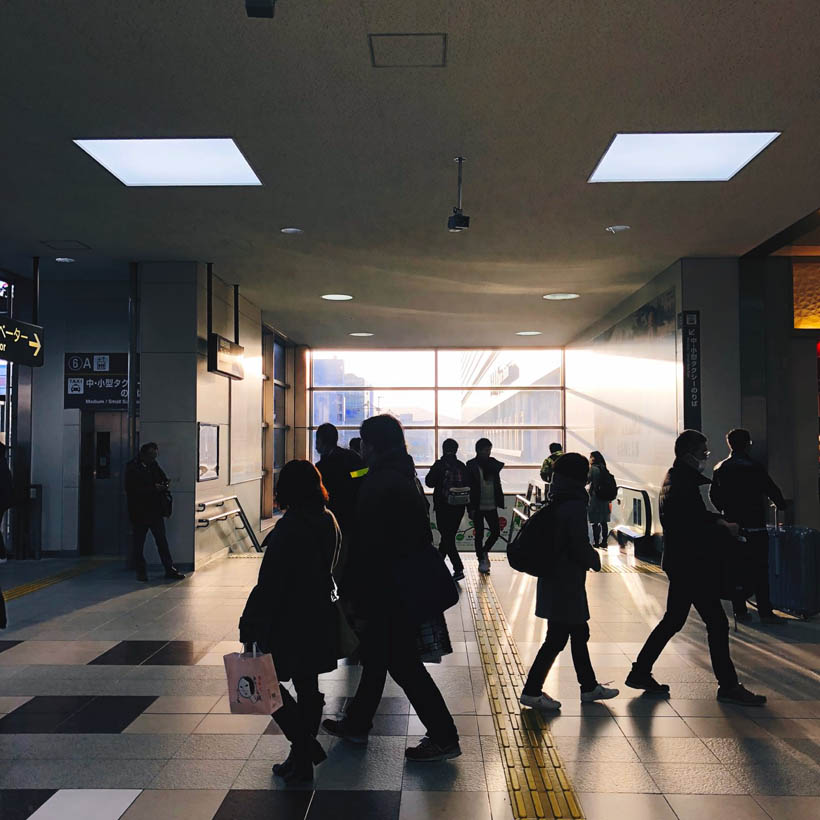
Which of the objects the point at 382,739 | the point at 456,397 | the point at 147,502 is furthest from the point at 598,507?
the point at 382,739

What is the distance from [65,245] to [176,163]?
111 inches

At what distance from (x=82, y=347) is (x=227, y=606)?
5214 millimetres

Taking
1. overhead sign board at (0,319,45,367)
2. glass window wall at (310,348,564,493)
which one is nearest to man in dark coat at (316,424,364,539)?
overhead sign board at (0,319,45,367)

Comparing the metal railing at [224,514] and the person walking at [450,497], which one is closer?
the person walking at [450,497]

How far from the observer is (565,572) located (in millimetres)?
4203

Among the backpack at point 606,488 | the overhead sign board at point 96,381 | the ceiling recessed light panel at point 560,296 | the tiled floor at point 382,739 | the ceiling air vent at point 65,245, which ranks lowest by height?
the tiled floor at point 382,739

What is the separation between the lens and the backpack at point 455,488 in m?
8.22

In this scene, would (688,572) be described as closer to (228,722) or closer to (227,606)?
(228,722)

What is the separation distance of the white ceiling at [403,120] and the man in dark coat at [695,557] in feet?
6.82

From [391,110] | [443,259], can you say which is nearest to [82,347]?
[443,259]

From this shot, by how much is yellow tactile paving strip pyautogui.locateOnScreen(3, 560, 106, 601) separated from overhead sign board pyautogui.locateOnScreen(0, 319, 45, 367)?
216 cm

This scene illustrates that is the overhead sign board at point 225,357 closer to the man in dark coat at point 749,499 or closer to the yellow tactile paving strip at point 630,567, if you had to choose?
the yellow tactile paving strip at point 630,567

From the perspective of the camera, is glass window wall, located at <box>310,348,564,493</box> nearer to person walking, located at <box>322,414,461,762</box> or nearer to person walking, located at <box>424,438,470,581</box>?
person walking, located at <box>424,438,470,581</box>

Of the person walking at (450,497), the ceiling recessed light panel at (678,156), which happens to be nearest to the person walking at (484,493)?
the person walking at (450,497)
